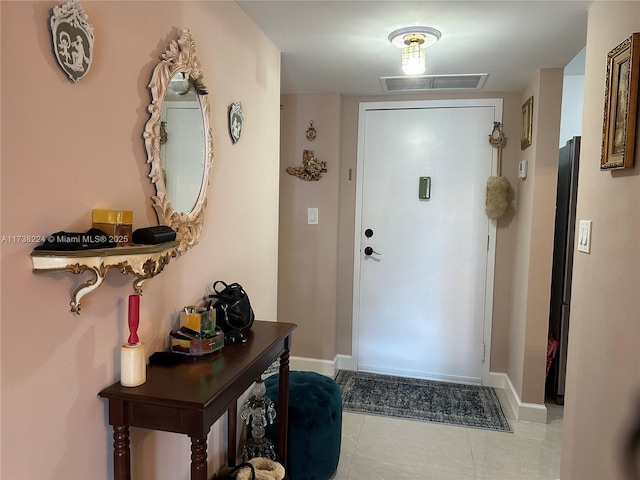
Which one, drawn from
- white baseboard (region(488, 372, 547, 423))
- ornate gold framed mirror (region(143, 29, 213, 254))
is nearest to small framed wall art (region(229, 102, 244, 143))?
ornate gold framed mirror (region(143, 29, 213, 254))

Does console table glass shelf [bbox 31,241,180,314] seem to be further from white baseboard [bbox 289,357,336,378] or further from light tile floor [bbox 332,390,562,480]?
white baseboard [bbox 289,357,336,378]

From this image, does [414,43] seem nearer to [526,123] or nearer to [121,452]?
[526,123]

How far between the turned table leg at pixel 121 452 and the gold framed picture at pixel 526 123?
269 cm

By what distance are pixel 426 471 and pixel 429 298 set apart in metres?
1.36

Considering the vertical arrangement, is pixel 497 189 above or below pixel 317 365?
above

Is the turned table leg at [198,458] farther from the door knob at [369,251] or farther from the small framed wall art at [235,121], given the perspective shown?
the door knob at [369,251]

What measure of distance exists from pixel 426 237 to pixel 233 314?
6.77 feet

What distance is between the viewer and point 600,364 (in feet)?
5.33

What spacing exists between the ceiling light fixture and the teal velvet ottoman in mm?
1674

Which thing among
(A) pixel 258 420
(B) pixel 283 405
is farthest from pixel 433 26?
(A) pixel 258 420

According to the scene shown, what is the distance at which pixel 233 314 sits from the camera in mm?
1639

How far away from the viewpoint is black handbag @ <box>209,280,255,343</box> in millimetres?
1625

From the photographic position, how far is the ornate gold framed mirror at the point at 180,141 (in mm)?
1344

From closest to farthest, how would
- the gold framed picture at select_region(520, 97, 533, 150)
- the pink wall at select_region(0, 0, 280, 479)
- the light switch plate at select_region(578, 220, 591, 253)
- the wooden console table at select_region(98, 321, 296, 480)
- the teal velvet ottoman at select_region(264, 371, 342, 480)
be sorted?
the pink wall at select_region(0, 0, 280, 479), the wooden console table at select_region(98, 321, 296, 480), the light switch plate at select_region(578, 220, 591, 253), the teal velvet ottoman at select_region(264, 371, 342, 480), the gold framed picture at select_region(520, 97, 533, 150)
